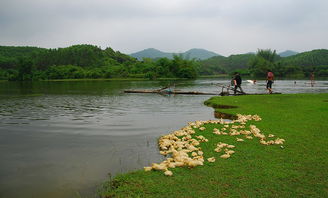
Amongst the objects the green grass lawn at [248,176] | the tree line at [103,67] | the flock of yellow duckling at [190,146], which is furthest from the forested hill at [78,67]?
the green grass lawn at [248,176]

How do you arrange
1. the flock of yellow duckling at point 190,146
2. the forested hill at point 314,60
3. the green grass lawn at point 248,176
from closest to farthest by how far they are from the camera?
the green grass lawn at point 248,176
the flock of yellow duckling at point 190,146
the forested hill at point 314,60

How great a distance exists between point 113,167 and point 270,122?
9.33 meters

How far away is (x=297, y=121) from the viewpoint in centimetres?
1434

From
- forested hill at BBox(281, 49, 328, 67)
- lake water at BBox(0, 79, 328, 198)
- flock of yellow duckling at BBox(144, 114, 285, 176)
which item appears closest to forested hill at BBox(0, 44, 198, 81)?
forested hill at BBox(281, 49, 328, 67)

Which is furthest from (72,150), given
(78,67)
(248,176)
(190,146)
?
(78,67)

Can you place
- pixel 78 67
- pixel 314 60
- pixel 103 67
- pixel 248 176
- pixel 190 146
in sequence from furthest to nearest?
pixel 314 60, pixel 103 67, pixel 78 67, pixel 190 146, pixel 248 176

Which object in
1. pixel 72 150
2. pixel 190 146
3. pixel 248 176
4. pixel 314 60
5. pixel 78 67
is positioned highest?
pixel 314 60

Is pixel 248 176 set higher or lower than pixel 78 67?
lower

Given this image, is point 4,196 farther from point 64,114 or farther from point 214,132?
point 64,114

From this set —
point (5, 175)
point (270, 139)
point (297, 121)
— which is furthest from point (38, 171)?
point (297, 121)

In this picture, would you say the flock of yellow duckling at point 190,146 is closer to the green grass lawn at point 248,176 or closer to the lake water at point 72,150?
the green grass lawn at point 248,176

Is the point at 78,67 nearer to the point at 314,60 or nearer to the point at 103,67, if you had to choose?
the point at 103,67

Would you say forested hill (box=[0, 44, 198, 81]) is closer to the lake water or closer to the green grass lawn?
the lake water

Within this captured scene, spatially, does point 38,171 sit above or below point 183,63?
below
